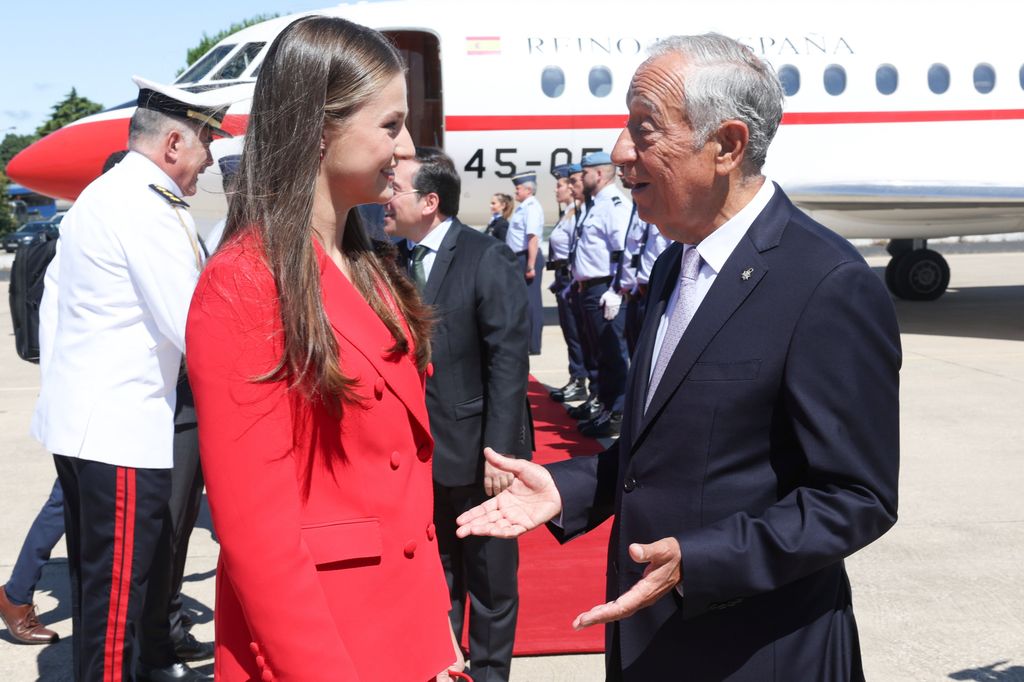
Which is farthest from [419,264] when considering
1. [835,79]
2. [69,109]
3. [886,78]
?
[69,109]

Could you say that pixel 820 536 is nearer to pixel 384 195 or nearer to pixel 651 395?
pixel 651 395

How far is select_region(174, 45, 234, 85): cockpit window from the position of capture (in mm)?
11633

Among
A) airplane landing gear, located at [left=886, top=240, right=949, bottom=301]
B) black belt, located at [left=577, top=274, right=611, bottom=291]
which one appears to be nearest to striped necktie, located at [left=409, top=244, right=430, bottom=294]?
black belt, located at [left=577, top=274, right=611, bottom=291]

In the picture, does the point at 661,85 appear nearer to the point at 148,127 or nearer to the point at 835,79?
the point at 148,127

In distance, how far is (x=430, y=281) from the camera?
3.89 m

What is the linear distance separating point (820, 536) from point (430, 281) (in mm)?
2429

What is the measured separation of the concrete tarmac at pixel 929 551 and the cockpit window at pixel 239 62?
13.2 feet

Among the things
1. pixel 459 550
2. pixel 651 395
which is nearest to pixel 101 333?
pixel 459 550

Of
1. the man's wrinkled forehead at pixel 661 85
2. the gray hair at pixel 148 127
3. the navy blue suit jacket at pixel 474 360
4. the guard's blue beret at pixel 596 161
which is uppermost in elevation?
the man's wrinkled forehead at pixel 661 85

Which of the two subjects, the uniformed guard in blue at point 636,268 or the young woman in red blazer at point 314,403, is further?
the uniformed guard in blue at point 636,268

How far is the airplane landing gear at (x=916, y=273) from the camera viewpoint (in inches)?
587

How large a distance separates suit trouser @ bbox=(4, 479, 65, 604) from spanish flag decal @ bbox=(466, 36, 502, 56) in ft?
27.7

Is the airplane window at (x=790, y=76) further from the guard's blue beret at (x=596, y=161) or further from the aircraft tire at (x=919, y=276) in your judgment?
the guard's blue beret at (x=596, y=161)

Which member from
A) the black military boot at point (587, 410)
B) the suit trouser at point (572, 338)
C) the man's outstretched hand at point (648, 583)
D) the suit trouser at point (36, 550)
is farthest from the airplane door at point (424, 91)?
the man's outstretched hand at point (648, 583)
